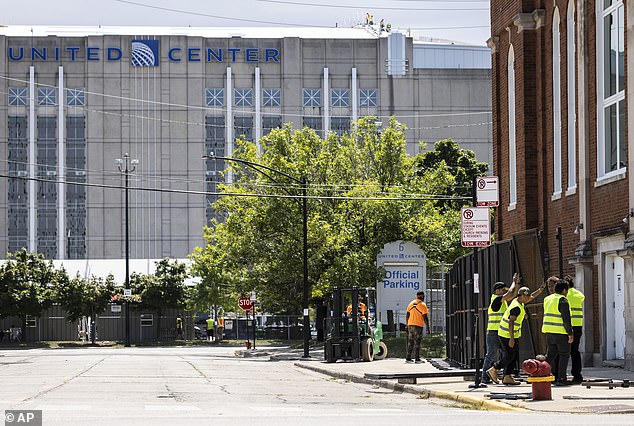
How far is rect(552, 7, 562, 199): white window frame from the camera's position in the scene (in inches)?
1131

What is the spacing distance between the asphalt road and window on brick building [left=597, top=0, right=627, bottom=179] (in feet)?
23.1

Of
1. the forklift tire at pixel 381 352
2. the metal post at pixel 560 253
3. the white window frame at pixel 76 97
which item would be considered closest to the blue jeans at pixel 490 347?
the metal post at pixel 560 253

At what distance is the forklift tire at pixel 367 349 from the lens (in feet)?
113

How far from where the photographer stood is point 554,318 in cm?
2000

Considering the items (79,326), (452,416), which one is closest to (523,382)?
(452,416)

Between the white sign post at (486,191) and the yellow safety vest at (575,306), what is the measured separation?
6.95 feet

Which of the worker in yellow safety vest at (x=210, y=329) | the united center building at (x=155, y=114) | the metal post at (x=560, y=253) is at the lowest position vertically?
the worker in yellow safety vest at (x=210, y=329)

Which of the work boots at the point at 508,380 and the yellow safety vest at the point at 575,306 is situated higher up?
the yellow safety vest at the point at 575,306

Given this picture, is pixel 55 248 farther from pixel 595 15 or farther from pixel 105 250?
pixel 595 15

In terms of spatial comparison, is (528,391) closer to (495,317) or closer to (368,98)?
(495,317)

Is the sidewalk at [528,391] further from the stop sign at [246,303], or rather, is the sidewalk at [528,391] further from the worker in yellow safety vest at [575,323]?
the stop sign at [246,303]

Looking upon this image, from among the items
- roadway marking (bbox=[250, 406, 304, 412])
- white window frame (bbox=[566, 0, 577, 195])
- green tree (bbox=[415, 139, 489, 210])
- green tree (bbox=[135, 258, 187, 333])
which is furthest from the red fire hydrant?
green tree (bbox=[135, 258, 187, 333])

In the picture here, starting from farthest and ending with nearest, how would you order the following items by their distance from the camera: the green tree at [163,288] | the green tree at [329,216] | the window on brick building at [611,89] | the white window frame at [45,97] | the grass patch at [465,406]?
the white window frame at [45,97]
the green tree at [163,288]
the green tree at [329,216]
the window on brick building at [611,89]
the grass patch at [465,406]

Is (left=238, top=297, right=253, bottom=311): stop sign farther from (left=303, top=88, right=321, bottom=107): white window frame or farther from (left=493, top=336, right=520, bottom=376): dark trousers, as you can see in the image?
(left=303, top=88, right=321, bottom=107): white window frame
